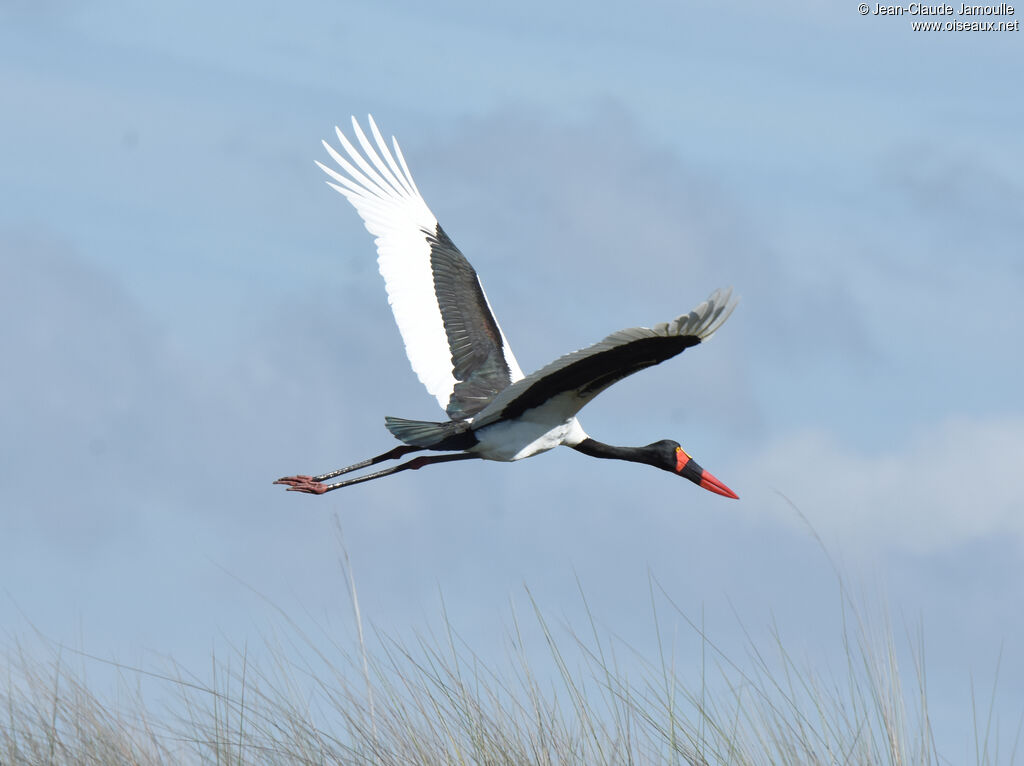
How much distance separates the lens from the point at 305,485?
30.0 feet

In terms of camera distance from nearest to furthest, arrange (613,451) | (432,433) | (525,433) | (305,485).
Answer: (432,433) → (525,433) → (305,485) → (613,451)

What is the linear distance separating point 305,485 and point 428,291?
2191 millimetres

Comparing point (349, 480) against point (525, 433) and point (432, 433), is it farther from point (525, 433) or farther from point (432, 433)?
point (525, 433)

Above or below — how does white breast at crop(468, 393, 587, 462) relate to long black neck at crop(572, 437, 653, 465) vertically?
below

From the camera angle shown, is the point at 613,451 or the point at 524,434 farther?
the point at 613,451

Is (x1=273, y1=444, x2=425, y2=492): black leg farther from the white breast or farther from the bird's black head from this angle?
the bird's black head

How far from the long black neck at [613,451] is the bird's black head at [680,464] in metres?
0.02

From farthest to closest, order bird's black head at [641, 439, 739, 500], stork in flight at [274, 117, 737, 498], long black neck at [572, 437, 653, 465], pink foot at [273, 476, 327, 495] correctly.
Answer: bird's black head at [641, 439, 739, 500] < long black neck at [572, 437, 653, 465] < pink foot at [273, 476, 327, 495] < stork in flight at [274, 117, 737, 498]

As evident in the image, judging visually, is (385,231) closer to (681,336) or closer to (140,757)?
(681,336)

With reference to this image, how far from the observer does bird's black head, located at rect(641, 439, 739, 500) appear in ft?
33.0

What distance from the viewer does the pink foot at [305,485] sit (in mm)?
9148

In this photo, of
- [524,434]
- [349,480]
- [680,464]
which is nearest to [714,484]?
[680,464]

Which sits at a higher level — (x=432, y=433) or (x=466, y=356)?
(x=466, y=356)

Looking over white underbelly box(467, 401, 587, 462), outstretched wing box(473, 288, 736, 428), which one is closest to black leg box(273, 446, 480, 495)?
white underbelly box(467, 401, 587, 462)
